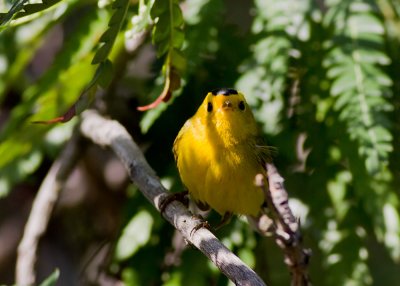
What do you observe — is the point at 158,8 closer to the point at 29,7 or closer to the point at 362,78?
the point at 29,7

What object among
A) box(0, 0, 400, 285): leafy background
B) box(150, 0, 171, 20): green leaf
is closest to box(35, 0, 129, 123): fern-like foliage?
box(150, 0, 171, 20): green leaf

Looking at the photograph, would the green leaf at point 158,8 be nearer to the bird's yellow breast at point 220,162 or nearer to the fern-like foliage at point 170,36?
the fern-like foliage at point 170,36

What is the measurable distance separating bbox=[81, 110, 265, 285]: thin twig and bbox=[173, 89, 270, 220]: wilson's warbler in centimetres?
14

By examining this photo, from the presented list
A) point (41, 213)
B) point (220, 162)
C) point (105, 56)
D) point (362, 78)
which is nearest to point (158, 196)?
point (220, 162)

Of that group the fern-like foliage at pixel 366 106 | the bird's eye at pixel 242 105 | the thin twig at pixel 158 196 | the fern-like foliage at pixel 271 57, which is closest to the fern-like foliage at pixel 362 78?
the fern-like foliage at pixel 366 106

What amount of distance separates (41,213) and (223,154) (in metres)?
0.67

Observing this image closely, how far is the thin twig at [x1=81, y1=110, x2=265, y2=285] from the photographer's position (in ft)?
4.00

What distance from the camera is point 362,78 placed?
188 centimetres

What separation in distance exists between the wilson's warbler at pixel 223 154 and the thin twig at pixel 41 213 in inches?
19.7

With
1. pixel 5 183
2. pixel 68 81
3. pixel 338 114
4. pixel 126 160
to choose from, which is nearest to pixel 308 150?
pixel 338 114

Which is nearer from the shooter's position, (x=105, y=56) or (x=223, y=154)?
(x=105, y=56)

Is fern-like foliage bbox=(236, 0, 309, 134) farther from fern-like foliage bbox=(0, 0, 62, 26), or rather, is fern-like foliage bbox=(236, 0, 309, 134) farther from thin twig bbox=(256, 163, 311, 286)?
fern-like foliage bbox=(0, 0, 62, 26)

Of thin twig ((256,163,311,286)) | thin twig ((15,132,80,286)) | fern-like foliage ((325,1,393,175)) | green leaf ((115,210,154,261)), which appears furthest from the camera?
thin twig ((15,132,80,286))

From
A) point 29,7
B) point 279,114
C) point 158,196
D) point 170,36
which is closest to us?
point 29,7
